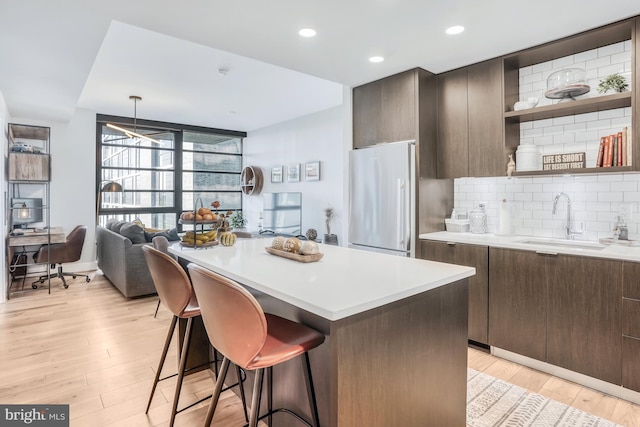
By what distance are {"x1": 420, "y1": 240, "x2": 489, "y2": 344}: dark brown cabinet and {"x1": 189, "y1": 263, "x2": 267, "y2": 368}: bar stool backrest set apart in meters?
2.23

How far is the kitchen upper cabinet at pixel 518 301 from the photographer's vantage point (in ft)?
8.49

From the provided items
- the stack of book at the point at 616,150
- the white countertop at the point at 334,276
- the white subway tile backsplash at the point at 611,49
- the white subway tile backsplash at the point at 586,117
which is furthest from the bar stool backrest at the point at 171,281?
the white subway tile backsplash at the point at 611,49

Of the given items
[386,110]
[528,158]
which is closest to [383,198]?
[386,110]

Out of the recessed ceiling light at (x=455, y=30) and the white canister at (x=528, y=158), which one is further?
the white canister at (x=528, y=158)

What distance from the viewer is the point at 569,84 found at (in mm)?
2748

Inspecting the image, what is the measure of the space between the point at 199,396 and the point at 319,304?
5.31 feet

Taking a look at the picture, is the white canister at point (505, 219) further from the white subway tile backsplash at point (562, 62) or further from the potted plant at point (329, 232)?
the potted plant at point (329, 232)

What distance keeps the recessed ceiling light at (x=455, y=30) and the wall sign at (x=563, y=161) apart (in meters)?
1.33

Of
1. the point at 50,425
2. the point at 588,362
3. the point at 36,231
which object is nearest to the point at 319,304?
the point at 50,425

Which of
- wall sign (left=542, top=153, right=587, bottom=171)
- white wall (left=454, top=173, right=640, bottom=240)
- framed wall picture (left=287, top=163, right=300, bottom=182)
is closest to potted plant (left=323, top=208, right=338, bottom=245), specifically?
framed wall picture (left=287, top=163, right=300, bottom=182)

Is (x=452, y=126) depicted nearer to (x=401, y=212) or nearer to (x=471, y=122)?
(x=471, y=122)

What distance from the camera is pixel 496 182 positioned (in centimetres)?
341

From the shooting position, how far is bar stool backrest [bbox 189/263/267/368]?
1228 mm

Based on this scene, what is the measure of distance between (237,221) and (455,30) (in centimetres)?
607
